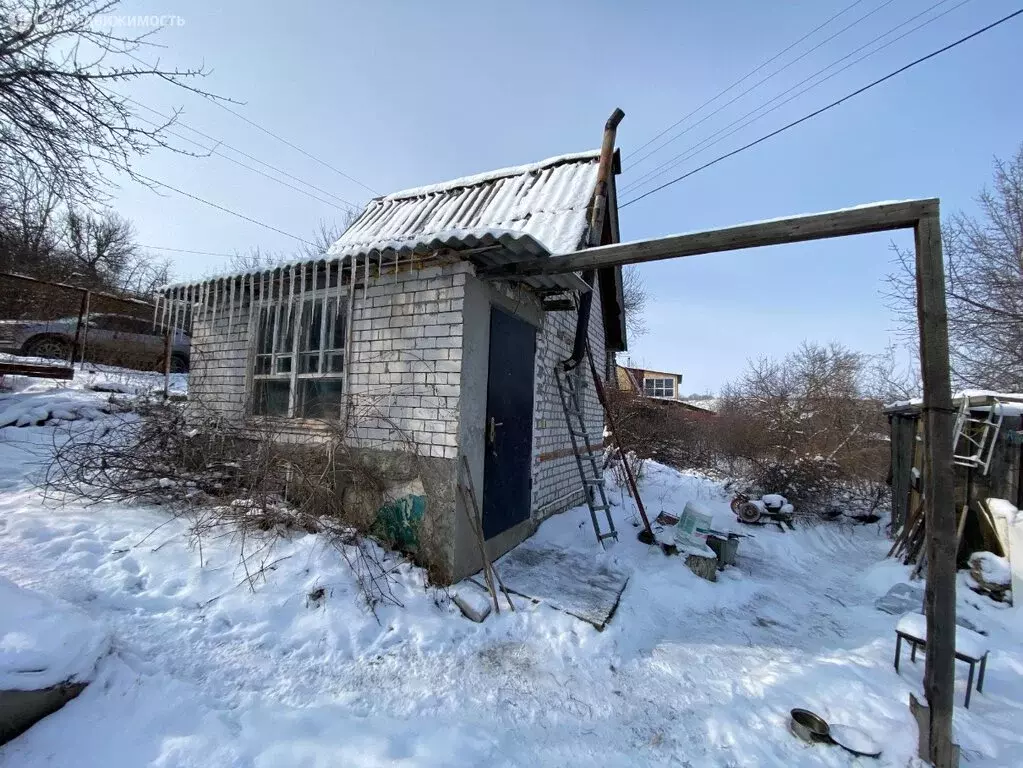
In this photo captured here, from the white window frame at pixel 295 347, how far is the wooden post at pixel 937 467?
4.85 m

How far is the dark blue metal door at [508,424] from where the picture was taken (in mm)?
4629

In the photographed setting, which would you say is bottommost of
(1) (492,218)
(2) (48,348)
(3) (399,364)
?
(3) (399,364)

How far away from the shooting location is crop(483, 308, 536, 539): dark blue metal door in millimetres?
4629

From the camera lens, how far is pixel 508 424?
503 centimetres

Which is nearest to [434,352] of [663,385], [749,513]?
[749,513]

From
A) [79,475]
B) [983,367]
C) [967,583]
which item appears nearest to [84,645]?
[79,475]

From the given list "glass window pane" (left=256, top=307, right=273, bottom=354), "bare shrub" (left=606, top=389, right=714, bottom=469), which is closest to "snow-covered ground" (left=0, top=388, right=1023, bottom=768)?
"glass window pane" (left=256, top=307, right=273, bottom=354)

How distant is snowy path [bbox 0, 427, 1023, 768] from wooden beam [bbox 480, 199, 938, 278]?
311cm

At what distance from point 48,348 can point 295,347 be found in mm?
8529

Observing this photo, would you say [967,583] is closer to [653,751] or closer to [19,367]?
[653,751]

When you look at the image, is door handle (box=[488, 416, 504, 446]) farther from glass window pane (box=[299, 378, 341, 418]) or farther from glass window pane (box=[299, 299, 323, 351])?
glass window pane (box=[299, 299, 323, 351])

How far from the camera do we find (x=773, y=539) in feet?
23.9

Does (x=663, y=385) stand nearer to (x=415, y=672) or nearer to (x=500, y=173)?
(x=500, y=173)

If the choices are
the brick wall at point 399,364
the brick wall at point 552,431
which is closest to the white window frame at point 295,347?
the brick wall at point 399,364
